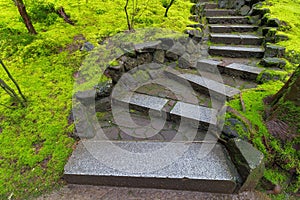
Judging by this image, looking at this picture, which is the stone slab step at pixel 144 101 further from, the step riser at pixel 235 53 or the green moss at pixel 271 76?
the step riser at pixel 235 53

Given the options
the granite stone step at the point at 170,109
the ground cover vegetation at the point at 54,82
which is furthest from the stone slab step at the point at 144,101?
the ground cover vegetation at the point at 54,82

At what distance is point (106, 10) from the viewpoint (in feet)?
14.1

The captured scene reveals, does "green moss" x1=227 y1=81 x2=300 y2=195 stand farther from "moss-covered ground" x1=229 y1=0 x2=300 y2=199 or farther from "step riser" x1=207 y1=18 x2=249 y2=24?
"step riser" x1=207 y1=18 x2=249 y2=24

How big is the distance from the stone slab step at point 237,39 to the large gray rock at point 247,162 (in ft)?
9.48

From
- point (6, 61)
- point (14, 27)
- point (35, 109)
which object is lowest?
point (35, 109)

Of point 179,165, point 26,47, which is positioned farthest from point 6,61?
point 179,165

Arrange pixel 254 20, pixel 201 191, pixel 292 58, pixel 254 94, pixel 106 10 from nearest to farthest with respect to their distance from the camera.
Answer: pixel 201 191 < pixel 254 94 < pixel 292 58 < pixel 106 10 < pixel 254 20

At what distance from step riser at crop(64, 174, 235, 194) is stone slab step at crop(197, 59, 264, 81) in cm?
202

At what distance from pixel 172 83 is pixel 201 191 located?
1770 millimetres

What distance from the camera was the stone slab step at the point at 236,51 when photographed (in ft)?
12.2

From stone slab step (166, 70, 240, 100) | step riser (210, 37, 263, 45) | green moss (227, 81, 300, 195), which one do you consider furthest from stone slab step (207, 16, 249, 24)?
green moss (227, 81, 300, 195)

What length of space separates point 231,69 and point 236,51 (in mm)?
728

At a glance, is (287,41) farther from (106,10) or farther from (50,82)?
(50,82)

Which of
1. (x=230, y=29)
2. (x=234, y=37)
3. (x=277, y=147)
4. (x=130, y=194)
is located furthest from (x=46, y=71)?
(x=230, y=29)
